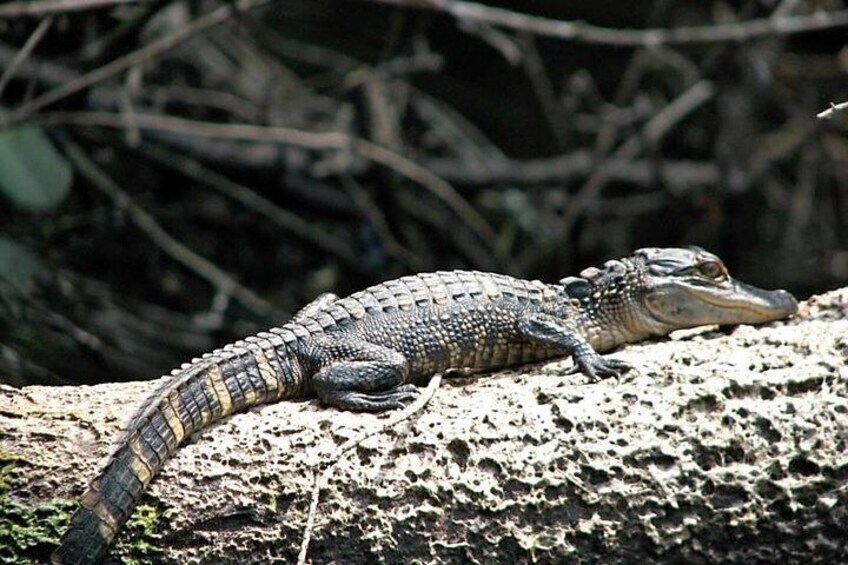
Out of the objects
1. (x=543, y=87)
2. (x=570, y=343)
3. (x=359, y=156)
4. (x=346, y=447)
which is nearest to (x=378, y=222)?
(x=359, y=156)

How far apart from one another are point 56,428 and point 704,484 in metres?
2.13

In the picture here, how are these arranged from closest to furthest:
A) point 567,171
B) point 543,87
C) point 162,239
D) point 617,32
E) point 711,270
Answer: point 711,270
point 162,239
point 617,32
point 543,87
point 567,171

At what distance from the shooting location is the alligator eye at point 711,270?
4.10m

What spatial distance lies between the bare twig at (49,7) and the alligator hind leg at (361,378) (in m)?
3.10

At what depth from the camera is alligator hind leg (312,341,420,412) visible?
A: 369 cm

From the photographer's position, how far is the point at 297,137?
6848mm

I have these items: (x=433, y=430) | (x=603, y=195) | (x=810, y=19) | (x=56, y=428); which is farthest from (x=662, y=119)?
(x=56, y=428)

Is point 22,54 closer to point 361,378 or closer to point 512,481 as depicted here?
point 361,378

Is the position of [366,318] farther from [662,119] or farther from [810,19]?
[662,119]

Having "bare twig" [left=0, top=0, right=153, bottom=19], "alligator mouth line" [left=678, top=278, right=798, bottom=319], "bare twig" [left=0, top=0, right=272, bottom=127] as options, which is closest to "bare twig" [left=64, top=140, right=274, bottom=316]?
"bare twig" [left=0, top=0, right=272, bottom=127]

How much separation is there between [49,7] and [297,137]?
1.74 metres

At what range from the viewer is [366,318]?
12.8ft

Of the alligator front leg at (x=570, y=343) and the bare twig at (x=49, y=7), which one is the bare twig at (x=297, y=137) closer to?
the bare twig at (x=49, y=7)

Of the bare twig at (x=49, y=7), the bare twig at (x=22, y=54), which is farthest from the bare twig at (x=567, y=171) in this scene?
the bare twig at (x=22, y=54)
